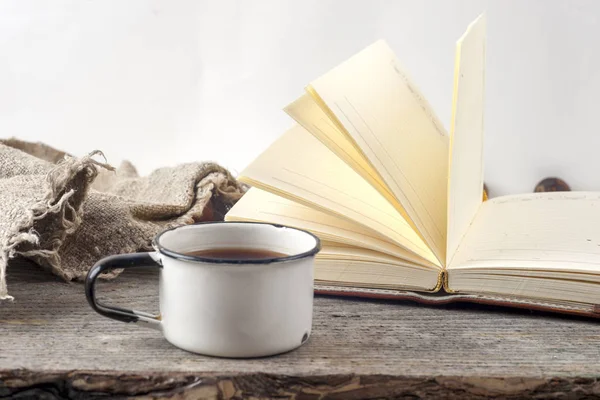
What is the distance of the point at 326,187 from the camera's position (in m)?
0.94

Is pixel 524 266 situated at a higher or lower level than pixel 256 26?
lower

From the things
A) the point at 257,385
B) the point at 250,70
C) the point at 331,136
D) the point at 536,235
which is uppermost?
the point at 250,70

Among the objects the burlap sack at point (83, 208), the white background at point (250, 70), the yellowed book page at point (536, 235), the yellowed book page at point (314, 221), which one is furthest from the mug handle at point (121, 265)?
the white background at point (250, 70)

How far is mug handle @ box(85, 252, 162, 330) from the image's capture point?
2.48ft

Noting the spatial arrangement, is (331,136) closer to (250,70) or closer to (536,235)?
(536,235)

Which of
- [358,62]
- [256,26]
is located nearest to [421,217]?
[358,62]

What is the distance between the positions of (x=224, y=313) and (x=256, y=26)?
52.1 inches

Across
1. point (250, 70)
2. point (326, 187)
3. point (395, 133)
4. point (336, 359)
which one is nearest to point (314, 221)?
point (326, 187)

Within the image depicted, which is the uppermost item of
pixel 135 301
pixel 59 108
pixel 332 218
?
pixel 59 108

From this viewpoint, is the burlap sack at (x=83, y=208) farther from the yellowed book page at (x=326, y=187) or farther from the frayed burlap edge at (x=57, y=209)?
the yellowed book page at (x=326, y=187)

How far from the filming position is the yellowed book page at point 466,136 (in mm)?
902

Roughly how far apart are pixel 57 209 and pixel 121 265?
8.5 inches

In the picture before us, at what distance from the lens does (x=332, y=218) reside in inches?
37.5

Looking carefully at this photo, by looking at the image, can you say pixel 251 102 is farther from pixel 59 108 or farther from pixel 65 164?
pixel 65 164
